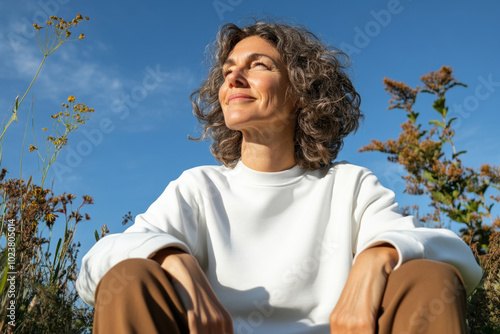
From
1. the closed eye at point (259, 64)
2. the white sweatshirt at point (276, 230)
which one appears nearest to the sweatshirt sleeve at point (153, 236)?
the white sweatshirt at point (276, 230)

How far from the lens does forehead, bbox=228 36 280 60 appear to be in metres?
2.55

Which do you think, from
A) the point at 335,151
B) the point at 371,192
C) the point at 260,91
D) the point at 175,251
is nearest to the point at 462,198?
the point at 335,151

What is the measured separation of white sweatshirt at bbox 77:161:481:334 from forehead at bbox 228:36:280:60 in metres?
0.62

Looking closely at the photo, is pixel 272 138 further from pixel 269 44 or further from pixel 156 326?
pixel 156 326

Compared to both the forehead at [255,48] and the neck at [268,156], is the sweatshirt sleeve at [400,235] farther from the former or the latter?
the forehead at [255,48]

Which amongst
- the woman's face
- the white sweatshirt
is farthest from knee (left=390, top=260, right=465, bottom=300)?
the woman's face

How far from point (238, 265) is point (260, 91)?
85 centimetres

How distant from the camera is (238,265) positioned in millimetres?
2162

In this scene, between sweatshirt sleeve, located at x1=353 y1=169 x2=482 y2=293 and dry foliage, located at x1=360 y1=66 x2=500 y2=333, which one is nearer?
sweatshirt sleeve, located at x1=353 y1=169 x2=482 y2=293

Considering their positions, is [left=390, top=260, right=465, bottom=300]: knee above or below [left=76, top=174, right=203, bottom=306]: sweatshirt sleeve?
below

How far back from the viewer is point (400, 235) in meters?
1.70

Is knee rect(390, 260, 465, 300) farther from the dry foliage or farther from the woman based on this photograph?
the dry foliage

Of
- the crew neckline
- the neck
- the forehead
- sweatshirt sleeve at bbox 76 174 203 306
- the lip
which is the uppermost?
the forehead

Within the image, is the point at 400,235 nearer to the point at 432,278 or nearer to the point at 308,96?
the point at 432,278
